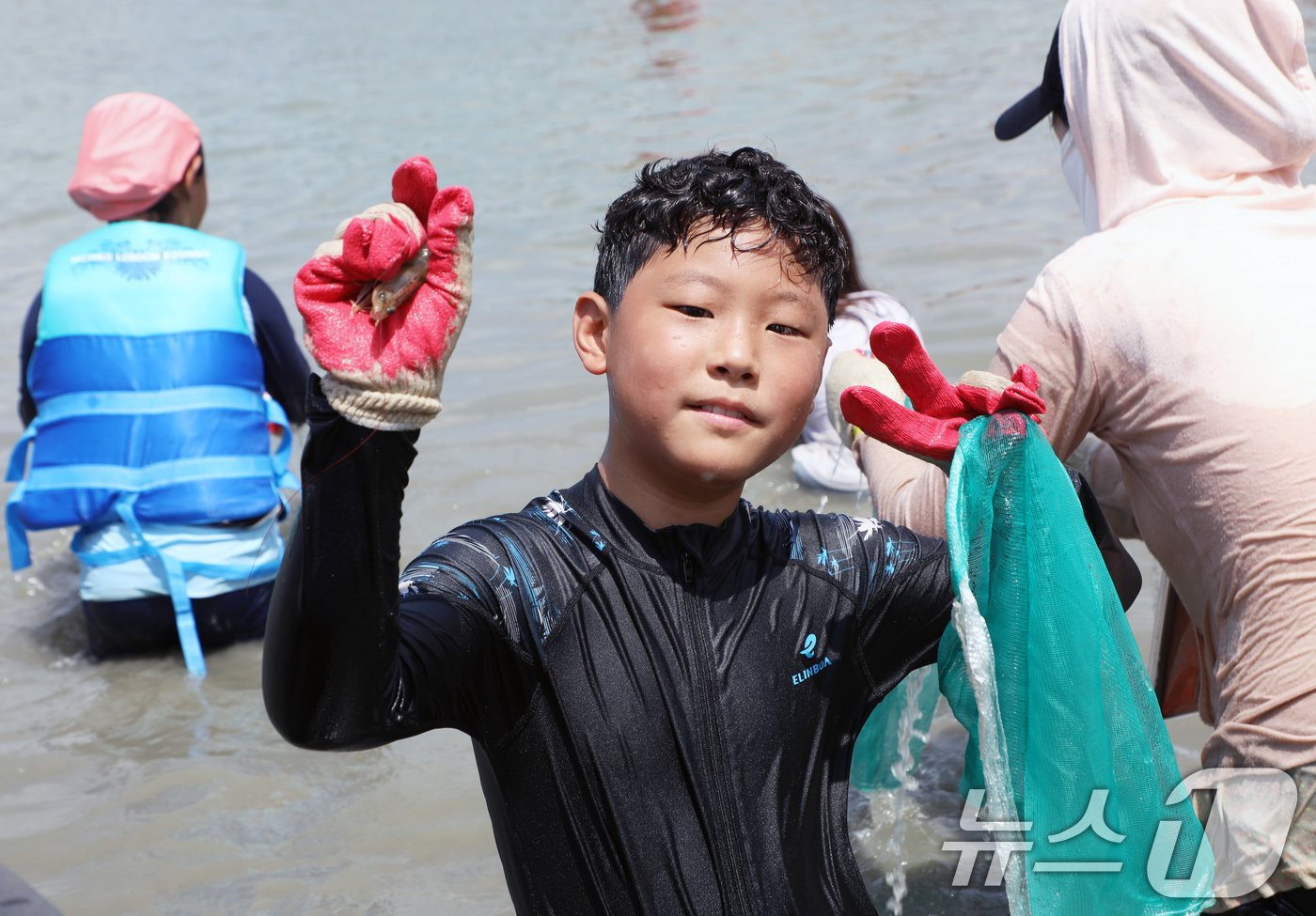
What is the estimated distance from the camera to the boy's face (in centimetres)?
199

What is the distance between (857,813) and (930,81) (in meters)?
9.90

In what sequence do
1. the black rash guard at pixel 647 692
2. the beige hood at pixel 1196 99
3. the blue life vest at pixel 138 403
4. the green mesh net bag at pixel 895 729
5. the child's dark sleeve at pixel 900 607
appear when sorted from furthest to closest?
1. the blue life vest at pixel 138 403
2. the green mesh net bag at pixel 895 729
3. the beige hood at pixel 1196 99
4. the child's dark sleeve at pixel 900 607
5. the black rash guard at pixel 647 692

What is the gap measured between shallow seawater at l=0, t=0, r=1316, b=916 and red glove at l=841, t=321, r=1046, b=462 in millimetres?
1747

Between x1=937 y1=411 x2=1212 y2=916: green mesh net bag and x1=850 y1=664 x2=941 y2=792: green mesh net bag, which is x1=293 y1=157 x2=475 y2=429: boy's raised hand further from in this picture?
x1=850 y1=664 x2=941 y2=792: green mesh net bag

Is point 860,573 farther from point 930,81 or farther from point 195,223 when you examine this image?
point 930,81

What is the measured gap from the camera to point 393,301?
5.40ft

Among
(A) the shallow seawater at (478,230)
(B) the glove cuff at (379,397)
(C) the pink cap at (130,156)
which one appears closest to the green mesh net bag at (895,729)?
(A) the shallow seawater at (478,230)

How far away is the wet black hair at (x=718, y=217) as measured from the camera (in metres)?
2.10

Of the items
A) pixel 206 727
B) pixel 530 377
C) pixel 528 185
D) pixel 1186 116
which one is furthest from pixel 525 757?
pixel 528 185

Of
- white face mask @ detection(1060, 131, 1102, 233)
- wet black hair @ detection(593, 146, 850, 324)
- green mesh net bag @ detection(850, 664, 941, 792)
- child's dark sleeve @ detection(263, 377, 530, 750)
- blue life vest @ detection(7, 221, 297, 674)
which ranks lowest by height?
green mesh net bag @ detection(850, 664, 941, 792)

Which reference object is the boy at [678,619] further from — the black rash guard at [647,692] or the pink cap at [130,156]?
the pink cap at [130,156]

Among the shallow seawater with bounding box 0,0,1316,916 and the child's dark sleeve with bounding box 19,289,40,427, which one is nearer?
the shallow seawater with bounding box 0,0,1316,916

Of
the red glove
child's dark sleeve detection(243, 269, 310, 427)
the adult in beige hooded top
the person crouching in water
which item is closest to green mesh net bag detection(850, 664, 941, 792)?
the adult in beige hooded top

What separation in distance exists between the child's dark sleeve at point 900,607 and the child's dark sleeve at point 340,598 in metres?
0.79
